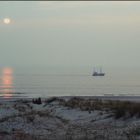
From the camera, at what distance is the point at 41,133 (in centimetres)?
1953

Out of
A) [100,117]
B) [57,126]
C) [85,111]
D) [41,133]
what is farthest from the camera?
[85,111]

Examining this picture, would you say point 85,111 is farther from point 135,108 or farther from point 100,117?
point 135,108

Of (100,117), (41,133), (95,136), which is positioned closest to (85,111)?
(100,117)

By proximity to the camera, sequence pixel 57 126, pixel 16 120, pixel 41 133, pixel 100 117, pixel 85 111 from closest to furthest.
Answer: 1. pixel 41 133
2. pixel 57 126
3. pixel 16 120
4. pixel 100 117
5. pixel 85 111

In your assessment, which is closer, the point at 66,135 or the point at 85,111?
the point at 66,135

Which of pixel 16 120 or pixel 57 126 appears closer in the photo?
pixel 57 126

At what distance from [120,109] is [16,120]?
199 inches

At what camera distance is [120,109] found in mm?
24688

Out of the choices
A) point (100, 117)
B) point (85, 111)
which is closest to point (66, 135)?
point (100, 117)

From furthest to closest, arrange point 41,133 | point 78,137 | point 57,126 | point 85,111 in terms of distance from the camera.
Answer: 1. point 85,111
2. point 57,126
3. point 41,133
4. point 78,137

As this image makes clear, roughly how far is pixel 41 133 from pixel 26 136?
6.32ft

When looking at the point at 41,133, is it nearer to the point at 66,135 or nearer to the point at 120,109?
the point at 66,135

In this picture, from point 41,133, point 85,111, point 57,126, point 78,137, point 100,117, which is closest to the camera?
point 78,137

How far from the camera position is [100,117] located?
1011 inches
